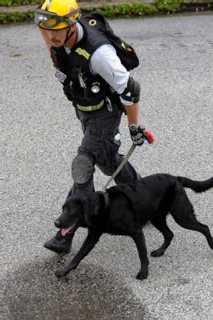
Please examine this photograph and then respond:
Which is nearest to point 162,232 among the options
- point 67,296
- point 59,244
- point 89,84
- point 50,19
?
point 59,244

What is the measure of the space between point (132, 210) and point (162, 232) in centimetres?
43

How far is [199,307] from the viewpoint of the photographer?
11.9 ft

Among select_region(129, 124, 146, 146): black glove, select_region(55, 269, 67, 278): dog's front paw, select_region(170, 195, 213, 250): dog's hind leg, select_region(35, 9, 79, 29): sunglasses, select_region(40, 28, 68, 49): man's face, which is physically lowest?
select_region(55, 269, 67, 278): dog's front paw

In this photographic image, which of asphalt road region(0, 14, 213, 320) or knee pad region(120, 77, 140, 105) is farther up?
knee pad region(120, 77, 140, 105)

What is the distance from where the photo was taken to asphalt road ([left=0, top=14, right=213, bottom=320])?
3691 millimetres

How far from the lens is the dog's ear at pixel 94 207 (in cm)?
356

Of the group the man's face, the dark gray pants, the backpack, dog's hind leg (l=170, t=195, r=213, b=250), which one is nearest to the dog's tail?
dog's hind leg (l=170, t=195, r=213, b=250)

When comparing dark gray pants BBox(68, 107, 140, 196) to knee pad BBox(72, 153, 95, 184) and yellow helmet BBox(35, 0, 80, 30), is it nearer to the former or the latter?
knee pad BBox(72, 153, 95, 184)

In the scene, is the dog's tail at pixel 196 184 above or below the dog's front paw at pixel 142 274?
above

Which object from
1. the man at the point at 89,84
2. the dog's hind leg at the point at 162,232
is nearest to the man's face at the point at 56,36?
the man at the point at 89,84

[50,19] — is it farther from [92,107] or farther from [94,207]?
[94,207]

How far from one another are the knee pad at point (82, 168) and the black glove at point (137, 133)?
1.01ft

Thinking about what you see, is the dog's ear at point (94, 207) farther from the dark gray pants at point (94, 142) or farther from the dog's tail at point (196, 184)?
the dog's tail at point (196, 184)

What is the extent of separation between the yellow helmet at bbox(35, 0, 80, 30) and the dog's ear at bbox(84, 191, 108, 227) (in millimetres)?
986
